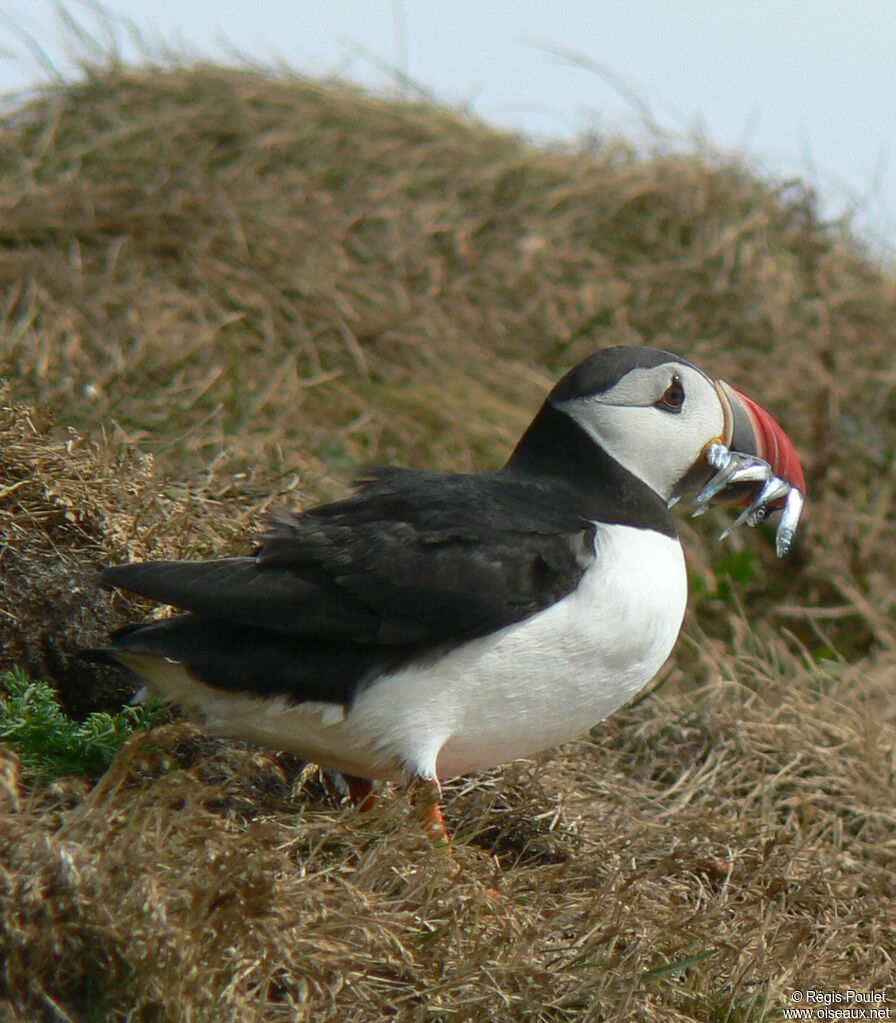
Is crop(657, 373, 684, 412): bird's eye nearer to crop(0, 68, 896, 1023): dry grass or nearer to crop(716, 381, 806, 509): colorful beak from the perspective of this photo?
crop(716, 381, 806, 509): colorful beak

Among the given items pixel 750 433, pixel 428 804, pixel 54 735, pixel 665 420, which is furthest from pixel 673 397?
pixel 54 735

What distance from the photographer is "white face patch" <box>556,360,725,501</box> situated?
313 cm

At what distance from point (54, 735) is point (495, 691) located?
3.20 feet

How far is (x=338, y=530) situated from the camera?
2.87m

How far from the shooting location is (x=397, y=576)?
9.02 ft

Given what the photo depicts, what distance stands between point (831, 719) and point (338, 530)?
2.01m

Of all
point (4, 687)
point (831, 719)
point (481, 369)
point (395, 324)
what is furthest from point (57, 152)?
point (831, 719)

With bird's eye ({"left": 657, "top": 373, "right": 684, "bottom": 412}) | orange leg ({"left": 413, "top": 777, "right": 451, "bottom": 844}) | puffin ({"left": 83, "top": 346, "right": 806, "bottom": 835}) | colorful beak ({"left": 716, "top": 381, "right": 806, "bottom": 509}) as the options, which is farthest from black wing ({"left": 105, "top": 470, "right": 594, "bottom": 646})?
colorful beak ({"left": 716, "top": 381, "right": 806, "bottom": 509})

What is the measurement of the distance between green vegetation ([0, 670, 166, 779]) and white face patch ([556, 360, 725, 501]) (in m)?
1.29

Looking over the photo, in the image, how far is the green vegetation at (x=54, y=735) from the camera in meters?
2.86

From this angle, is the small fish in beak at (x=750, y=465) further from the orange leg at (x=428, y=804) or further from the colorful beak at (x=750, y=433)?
the orange leg at (x=428, y=804)

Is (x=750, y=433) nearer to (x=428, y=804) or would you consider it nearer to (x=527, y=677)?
(x=527, y=677)

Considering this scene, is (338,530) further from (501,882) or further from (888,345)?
(888,345)

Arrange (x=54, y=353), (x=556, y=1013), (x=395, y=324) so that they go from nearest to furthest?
(x=556, y=1013) → (x=54, y=353) → (x=395, y=324)
